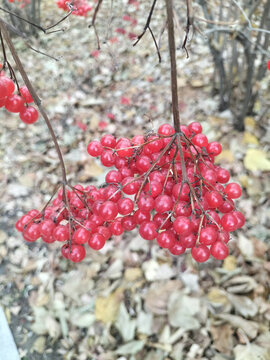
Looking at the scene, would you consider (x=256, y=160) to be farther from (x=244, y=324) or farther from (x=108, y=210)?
(x=108, y=210)

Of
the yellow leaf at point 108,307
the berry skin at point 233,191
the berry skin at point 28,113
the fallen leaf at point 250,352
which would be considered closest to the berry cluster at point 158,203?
the berry skin at point 233,191

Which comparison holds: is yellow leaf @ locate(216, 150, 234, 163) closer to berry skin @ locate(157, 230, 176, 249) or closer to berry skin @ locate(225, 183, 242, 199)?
berry skin @ locate(225, 183, 242, 199)

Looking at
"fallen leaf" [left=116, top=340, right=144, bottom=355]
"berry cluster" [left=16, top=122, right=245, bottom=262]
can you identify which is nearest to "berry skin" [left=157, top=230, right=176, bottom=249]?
"berry cluster" [left=16, top=122, right=245, bottom=262]

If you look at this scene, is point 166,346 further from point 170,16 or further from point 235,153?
point 170,16

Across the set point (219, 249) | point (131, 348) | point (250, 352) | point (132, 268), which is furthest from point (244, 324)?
point (219, 249)

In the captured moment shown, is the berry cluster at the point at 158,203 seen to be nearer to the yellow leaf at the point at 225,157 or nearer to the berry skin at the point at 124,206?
the berry skin at the point at 124,206

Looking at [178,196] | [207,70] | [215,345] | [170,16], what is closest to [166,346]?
[215,345]
